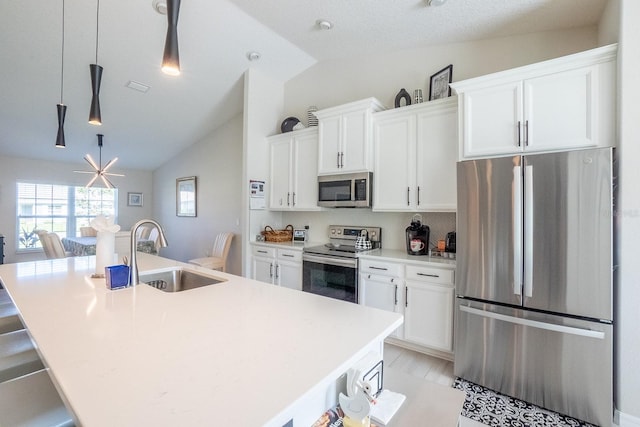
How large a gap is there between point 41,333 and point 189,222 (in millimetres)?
5281

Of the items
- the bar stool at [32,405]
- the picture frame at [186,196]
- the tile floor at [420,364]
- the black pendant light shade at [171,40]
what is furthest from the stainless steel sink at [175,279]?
the picture frame at [186,196]

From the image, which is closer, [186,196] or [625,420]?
Answer: [625,420]

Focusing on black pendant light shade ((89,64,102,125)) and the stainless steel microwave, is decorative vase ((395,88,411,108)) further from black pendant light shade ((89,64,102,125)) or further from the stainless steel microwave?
black pendant light shade ((89,64,102,125))

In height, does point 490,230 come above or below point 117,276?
above

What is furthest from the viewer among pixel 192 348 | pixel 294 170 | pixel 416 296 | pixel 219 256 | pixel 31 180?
pixel 31 180

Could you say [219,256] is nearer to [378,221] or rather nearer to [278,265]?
[278,265]

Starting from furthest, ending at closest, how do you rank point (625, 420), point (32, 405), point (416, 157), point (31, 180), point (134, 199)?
point (134, 199), point (31, 180), point (416, 157), point (625, 420), point (32, 405)

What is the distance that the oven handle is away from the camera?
293 centimetres

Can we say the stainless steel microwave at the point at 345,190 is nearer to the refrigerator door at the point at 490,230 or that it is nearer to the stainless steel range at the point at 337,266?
the stainless steel range at the point at 337,266

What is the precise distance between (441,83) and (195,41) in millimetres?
2692

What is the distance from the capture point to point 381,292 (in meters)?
2.79

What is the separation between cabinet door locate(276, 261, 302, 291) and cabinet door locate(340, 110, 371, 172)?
3.98ft

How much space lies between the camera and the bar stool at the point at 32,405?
99 centimetres

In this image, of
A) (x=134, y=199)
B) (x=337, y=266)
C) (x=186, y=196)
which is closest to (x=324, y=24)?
(x=337, y=266)
